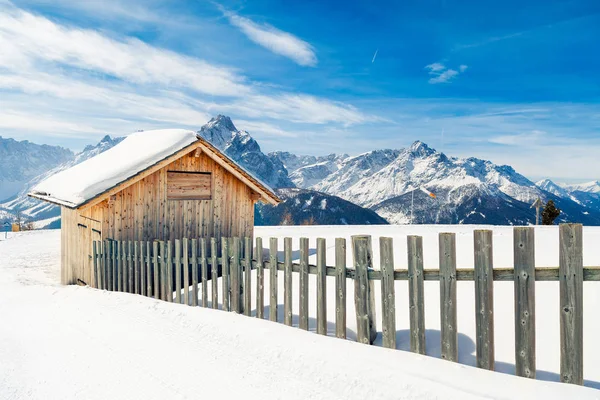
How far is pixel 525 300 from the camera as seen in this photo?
4.11m

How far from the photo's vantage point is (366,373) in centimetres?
416

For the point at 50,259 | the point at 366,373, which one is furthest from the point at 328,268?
the point at 50,259

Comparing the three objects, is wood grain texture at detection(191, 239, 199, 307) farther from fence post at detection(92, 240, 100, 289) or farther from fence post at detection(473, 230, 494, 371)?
fence post at detection(473, 230, 494, 371)

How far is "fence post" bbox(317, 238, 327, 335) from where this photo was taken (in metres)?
5.62

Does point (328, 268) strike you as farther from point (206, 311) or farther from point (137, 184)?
point (137, 184)

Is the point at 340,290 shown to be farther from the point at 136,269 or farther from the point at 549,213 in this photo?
the point at 549,213

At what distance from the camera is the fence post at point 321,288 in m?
5.62

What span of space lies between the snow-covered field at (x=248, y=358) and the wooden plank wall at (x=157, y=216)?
4349mm

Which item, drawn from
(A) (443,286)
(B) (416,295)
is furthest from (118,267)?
(A) (443,286)

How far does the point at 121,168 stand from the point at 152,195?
1.17 metres

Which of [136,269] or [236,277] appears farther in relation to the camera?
[136,269]

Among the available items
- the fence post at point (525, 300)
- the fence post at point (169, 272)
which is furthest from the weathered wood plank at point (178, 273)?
the fence post at point (525, 300)

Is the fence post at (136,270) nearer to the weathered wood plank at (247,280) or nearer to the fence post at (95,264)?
the fence post at (95,264)

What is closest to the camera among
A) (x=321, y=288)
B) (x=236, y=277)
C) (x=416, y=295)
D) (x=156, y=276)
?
(x=416, y=295)
